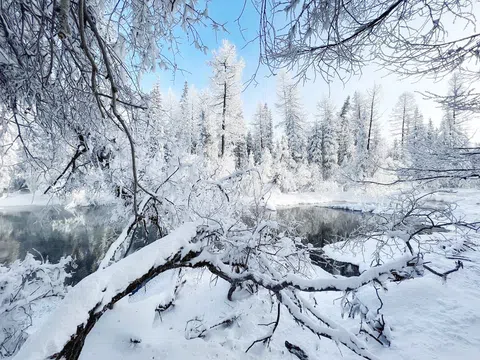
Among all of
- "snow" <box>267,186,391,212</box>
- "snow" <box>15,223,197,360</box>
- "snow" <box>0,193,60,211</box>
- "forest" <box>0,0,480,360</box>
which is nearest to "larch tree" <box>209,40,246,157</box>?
"snow" <box>267,186,391,212</box>

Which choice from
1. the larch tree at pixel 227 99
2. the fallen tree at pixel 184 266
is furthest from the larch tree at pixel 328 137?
the fallen tree at pixel 184 266

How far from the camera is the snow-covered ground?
2.92 m

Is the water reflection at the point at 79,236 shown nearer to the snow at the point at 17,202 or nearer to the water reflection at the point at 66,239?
the water reflection at the point at 66,239

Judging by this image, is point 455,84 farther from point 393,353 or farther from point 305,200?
point 305,200

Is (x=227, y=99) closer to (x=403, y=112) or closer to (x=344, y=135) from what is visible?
(x=344, y=135)

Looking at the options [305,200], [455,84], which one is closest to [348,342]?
[455,84]

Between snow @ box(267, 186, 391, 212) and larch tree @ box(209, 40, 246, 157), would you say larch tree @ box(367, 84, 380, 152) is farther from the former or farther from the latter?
larch tree @ box(209, 40, 246, 157)

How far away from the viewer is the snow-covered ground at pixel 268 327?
2916 millimetres

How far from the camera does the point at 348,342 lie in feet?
6.48

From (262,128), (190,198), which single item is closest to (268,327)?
(190,198)

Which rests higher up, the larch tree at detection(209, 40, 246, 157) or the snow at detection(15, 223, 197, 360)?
the larch tree at detection(209, 40, 246, 157)

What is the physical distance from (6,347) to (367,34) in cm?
524

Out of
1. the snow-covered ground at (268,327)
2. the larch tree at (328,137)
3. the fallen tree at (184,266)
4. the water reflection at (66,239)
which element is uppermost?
the larch tree at (328,137)

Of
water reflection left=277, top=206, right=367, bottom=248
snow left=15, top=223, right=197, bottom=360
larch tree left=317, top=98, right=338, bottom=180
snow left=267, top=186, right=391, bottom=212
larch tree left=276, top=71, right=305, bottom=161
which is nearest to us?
snow left=15, top=223, right=197, bottom=360
